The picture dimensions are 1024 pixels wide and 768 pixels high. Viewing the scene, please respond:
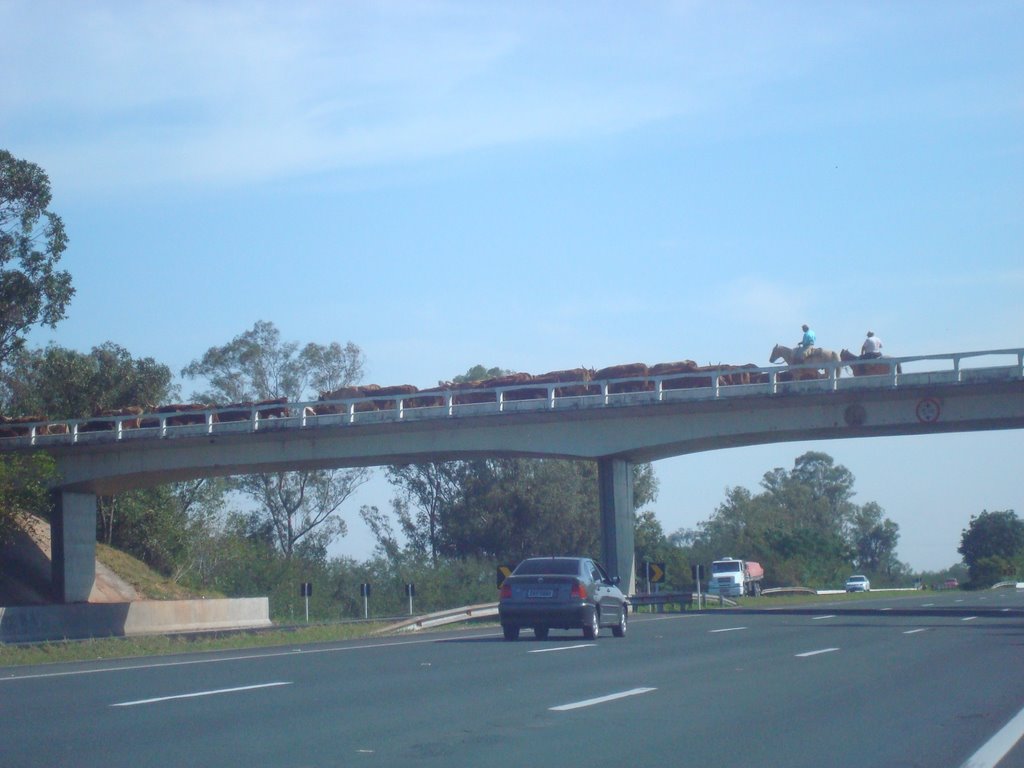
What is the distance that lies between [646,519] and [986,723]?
6437cm

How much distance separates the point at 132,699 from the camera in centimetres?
1223

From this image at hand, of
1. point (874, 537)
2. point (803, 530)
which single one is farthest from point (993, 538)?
point (803, 530)

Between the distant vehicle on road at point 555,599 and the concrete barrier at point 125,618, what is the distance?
64.1ft

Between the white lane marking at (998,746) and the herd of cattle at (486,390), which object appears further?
the herd of cattle at (486,390)

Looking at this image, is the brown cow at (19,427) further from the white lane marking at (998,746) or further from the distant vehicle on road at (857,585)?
the distant vehicle on road at (857,585)

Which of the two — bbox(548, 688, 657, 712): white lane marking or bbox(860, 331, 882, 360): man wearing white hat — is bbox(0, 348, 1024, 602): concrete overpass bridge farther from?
bbox(548, 688, 657, 712): white lane marking

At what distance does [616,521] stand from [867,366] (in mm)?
9649

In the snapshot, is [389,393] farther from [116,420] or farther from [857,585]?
[857,585]

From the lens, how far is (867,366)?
3647 cm

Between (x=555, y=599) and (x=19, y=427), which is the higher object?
(x=19, y=427)

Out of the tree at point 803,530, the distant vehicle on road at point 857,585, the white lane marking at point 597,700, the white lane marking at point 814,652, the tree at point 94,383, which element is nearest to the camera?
the white lane marking at point 597,700

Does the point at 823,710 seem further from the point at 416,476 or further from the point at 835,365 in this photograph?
the point at 416,476

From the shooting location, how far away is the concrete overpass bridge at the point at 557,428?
3534cm

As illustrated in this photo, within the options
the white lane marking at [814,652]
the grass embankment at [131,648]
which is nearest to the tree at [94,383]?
the grass embankment at [131,648]
